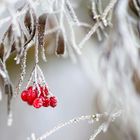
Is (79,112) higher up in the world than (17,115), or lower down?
lower down

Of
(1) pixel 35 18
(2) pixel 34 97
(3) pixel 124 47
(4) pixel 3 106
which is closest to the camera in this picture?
(1) pixel 35 18

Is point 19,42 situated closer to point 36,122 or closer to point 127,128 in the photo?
point 127,128

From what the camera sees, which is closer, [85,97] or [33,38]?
[33,38]

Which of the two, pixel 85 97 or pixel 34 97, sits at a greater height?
pixel 34 97

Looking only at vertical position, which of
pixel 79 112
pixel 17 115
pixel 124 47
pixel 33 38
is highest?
pixel 33 38

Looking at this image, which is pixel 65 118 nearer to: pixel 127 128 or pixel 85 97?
pixel 85 97

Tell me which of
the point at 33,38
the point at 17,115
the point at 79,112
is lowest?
the point at 79,112

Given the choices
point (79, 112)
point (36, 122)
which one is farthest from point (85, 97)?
point (36, 122)

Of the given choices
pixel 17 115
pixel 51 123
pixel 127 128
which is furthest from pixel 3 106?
pixel 127 128

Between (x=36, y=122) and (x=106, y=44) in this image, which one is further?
(x=36, y=122)

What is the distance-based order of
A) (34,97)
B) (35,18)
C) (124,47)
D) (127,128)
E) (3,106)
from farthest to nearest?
1. (3,106)
2. (127,128)
3. (124,47)
4. (34,97)
5. (35,18)
